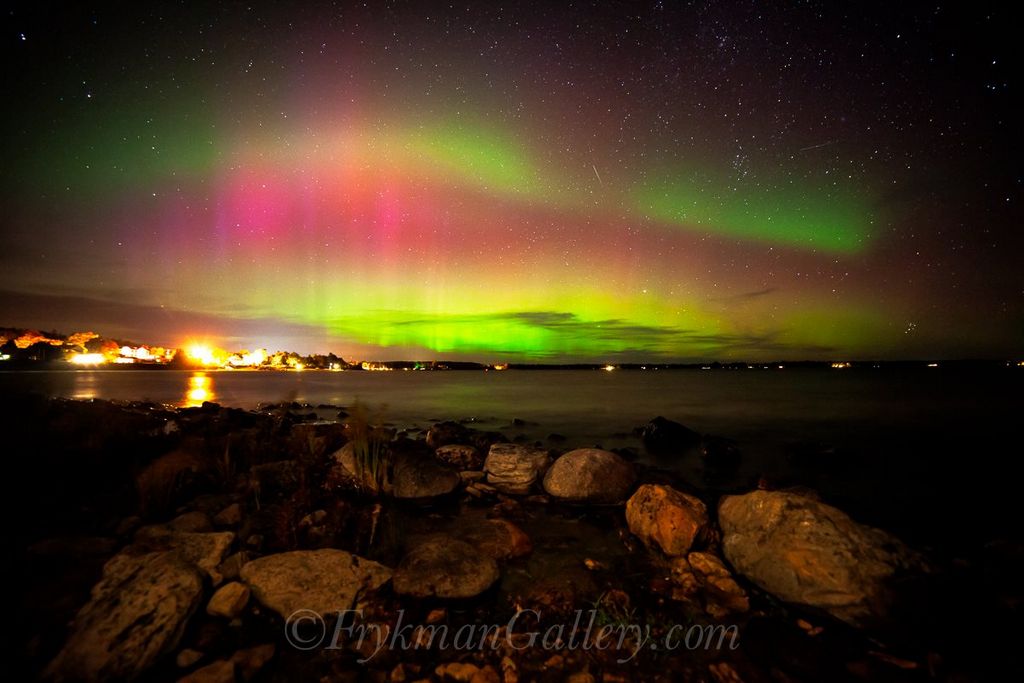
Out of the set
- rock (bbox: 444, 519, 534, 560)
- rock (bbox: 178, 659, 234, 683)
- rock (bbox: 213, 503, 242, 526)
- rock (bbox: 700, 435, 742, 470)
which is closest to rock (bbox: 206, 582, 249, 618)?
rock (bbox: 178, 659, 234, 683)

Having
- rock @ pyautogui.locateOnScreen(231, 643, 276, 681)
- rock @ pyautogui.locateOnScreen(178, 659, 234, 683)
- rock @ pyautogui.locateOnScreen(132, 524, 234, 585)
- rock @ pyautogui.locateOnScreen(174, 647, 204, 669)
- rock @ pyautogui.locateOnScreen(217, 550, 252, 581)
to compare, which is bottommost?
rock @ pyautogui.locateOnScreen(231, 643, 276, 681)

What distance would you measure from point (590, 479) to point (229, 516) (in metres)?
6.09

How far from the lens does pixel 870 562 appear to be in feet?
16.0

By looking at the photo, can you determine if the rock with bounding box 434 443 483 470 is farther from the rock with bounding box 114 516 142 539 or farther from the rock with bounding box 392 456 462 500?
the rock with bounding box 114 516 142 539

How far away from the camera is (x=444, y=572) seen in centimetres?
494

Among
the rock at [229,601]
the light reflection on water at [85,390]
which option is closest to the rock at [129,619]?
the rock at [229,601]

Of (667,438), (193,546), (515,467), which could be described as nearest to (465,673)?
(193,546)

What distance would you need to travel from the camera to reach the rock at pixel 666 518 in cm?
611

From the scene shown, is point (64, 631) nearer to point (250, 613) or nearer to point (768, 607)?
point (250, 613)

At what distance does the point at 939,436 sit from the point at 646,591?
24034 millimetres

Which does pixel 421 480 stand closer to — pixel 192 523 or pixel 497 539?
pixel 497 539

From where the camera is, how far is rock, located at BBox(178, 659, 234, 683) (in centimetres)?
348

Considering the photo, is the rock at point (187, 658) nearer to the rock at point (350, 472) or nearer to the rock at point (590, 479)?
the rock at point (350, 472)

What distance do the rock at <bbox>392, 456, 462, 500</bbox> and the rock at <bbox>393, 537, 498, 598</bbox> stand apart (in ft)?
9.97
